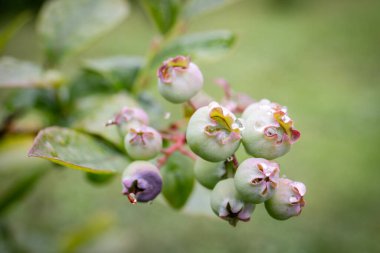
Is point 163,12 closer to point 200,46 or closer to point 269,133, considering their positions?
point 200,46

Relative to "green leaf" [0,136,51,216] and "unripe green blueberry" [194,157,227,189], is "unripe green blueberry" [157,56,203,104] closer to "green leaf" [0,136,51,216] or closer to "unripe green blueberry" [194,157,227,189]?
"unripe green blueberry" [194,157,227,189]

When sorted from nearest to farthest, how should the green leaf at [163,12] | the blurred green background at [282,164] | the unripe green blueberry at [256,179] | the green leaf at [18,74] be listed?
1. the unripe green blueberry at [256,179]
2. the green leaf at [18,74]
3. the green leaf at [163,12]
4. the blurred green background at [282,164]

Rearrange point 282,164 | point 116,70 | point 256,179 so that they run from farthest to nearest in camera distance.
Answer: point 282,164 < point 116,70 < point 256,179

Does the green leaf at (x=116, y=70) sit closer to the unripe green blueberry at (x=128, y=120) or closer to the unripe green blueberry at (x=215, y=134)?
the unripe green blueberry at (x=128, y=120)

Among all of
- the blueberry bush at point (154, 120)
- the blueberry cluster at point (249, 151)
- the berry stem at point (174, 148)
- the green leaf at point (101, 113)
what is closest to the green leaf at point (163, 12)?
the blueberry bush at point (154, 120)

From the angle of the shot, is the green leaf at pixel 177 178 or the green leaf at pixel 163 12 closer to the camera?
the green leaf at pixel 177 178

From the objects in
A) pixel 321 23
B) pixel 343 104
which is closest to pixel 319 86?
pixel 343 104

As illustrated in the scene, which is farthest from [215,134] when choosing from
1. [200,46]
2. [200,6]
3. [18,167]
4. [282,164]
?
[282,164]
